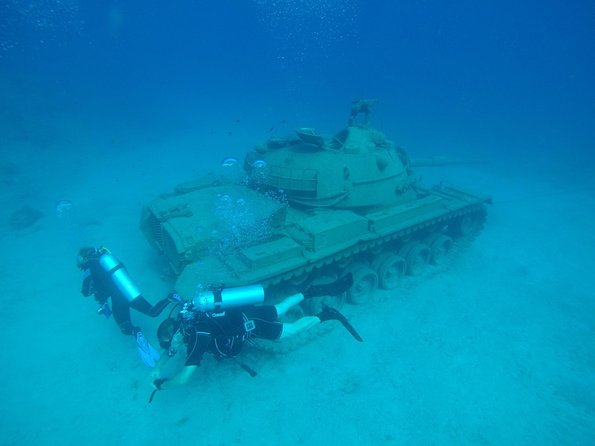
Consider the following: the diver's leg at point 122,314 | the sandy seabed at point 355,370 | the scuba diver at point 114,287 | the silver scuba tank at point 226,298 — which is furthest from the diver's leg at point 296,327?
the diver's leg at point 122,314

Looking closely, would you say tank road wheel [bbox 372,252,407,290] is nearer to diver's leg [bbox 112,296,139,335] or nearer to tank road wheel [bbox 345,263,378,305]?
tank road wheel [bbox 345,263,378,305]

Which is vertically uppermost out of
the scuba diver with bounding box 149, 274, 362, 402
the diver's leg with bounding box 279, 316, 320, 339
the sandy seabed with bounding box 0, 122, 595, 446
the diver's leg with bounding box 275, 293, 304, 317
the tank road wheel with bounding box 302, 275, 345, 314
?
the scuba diver with bounding box 149, 274, 362, 402

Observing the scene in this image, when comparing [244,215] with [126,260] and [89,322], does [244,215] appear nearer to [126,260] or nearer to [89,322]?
[89,322]

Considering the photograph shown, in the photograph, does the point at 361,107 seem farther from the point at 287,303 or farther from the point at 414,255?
the point at 287,303

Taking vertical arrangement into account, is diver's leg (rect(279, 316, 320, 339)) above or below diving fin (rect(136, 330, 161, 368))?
below

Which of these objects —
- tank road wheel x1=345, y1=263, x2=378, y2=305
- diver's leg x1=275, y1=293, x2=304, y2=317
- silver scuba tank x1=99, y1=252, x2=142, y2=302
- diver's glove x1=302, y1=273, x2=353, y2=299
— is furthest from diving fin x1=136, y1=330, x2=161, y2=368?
tank road wheel x1=345, y1=263, x2=378, y2=305

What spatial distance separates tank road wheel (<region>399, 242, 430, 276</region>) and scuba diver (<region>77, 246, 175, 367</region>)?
607cm

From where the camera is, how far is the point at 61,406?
5.51 m

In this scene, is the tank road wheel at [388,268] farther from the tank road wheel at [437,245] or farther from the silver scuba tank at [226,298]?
the silver scuba tank at [226,298]

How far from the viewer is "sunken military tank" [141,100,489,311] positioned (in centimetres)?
611

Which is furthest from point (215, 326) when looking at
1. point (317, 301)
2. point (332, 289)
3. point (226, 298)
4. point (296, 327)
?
point (317, 301)

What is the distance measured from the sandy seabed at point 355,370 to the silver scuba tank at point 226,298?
2006mm

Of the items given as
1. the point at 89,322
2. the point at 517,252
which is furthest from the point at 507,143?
the point at 89,322

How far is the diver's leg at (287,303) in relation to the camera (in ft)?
19.1
